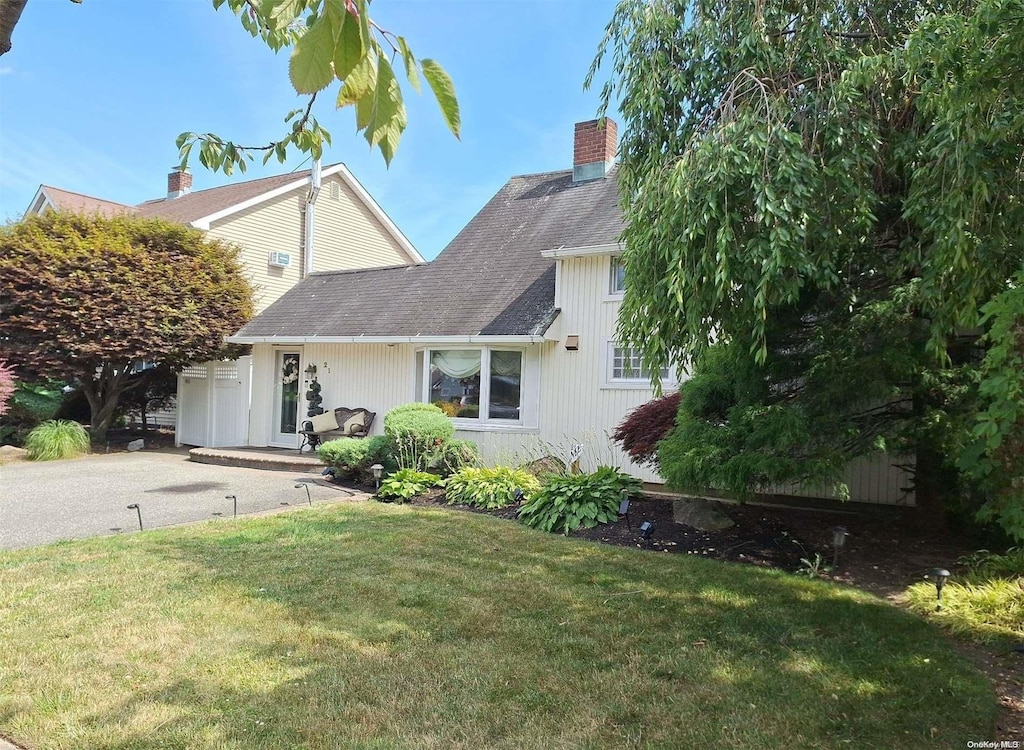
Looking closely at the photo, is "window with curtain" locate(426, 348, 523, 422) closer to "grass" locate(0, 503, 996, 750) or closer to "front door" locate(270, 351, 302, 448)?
"front door" locate(270, 351, 302, 448)

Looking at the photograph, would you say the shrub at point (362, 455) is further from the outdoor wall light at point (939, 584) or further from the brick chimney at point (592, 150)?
the brick chimney at point (592, 150)

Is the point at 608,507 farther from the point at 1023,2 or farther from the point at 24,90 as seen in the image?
the point at 24,90

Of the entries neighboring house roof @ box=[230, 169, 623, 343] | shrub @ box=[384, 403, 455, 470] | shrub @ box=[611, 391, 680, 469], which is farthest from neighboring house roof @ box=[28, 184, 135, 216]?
shrub @ box=[611, 391, 680, 469]

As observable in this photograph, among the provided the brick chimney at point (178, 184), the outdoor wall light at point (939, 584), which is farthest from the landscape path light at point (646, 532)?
the brick chimney at point (178, 184)

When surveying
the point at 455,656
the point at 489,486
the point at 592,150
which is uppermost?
the point at 592,150

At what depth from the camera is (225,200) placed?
2028 centimetres

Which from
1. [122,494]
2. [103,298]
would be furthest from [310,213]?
[122,494]

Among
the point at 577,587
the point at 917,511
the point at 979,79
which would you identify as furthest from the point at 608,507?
the point at 979,79

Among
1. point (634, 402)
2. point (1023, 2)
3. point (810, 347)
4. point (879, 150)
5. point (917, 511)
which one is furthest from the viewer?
point (634, 402)

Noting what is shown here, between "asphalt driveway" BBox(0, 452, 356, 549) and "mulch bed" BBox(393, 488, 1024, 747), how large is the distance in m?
3.96

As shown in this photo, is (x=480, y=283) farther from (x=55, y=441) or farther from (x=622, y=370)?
(x=55, y=441)

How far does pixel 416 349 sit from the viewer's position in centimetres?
1364

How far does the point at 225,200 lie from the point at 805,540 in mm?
19136

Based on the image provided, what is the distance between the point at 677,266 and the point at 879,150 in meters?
2.49
